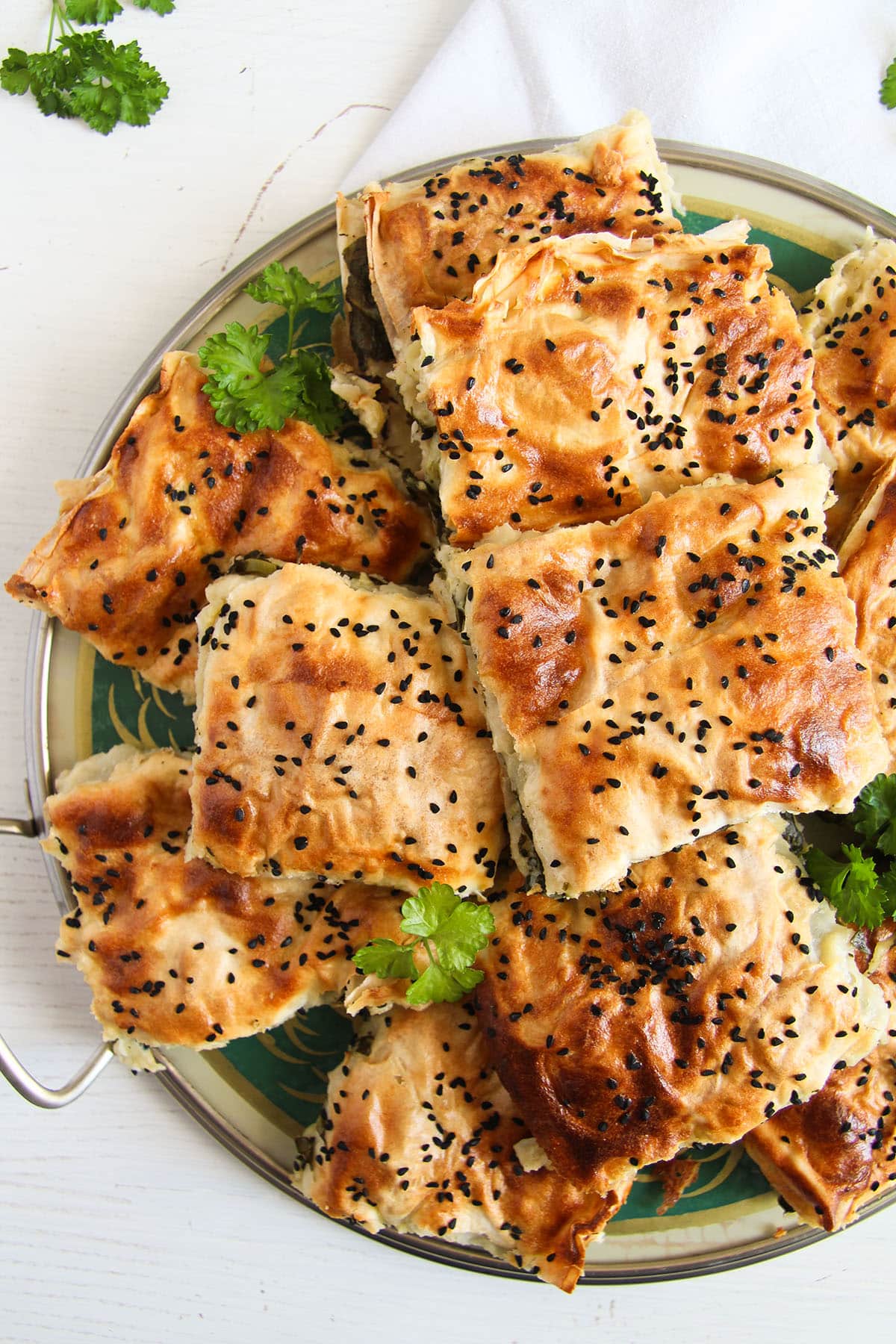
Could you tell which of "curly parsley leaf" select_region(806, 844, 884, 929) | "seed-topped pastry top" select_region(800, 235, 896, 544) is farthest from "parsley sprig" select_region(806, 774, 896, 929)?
"seed-topped pastry top" select_region(800, 235, 896, 544)

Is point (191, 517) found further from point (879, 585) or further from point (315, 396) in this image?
point (879, 585)

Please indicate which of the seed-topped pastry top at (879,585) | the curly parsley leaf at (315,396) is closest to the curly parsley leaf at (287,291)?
the curly parsley leaf at (315,396)

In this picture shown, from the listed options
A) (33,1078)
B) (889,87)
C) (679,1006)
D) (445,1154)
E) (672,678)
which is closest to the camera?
(672,678)

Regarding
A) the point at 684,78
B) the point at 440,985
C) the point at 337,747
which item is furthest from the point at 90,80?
the point at 440,985

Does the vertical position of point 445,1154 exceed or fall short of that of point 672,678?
it falls short

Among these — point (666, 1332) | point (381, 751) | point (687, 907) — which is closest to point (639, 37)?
point (381, 751)

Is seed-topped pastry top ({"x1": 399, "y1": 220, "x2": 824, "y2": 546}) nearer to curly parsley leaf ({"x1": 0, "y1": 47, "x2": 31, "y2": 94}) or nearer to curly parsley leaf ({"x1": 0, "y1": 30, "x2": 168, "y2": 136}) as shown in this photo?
curly parsley leaf ({"x1": 0, "y1": 30, "x2": 168, "y2": 136})
